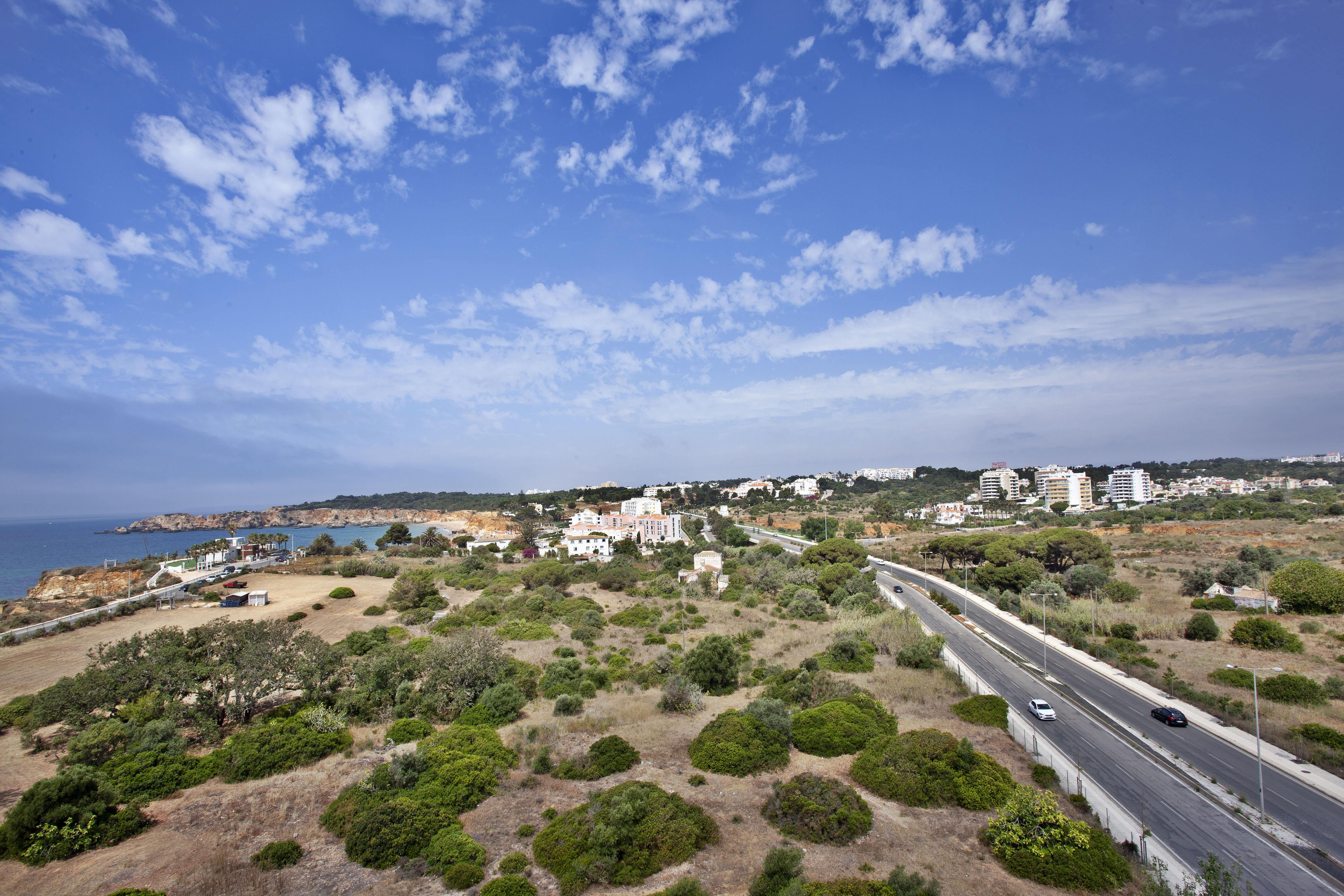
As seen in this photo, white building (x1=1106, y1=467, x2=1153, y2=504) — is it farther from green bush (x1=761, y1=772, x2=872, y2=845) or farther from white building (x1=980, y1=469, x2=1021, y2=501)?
green bush (x1=761, y1=772, x2=872, y2=845)

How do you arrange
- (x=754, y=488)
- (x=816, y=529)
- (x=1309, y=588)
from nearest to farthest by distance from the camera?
(x=1309, y=588) < (x=816, y=529) < (x=754, y=488)

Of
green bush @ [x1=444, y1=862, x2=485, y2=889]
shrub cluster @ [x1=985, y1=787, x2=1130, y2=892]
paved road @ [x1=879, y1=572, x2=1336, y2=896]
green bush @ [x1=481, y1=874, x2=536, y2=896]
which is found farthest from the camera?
paved road @ [x1=879, y1=572, x2=1336, y2=896]

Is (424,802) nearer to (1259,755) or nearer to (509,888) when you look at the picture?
(509,888)

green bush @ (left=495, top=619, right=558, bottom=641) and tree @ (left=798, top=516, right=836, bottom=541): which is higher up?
tree @ (left=798, top=516, right=836, bottom=541)

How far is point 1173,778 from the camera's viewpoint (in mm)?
17688

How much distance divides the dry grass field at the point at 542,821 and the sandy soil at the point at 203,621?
3.80 m

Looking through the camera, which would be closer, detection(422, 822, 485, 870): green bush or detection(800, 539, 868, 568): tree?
detection(422, 822, 485, 870): green bush

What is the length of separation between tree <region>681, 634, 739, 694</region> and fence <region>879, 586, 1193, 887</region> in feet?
36.0

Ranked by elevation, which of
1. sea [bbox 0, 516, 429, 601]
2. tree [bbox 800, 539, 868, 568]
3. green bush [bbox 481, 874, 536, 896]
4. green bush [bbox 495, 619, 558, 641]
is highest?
tree [bbox 800, 539, 868, 568]

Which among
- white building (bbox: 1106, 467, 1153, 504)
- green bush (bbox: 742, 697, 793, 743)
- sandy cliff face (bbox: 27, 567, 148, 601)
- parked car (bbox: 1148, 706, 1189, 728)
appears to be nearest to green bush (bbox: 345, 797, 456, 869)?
green bush (bbox: 742, 697, 793, 743)

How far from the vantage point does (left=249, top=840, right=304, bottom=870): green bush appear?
43.9 feet

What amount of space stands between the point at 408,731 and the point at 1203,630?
140ft

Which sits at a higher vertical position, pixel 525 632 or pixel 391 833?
pixel 391 833

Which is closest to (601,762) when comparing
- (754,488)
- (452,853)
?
(452,853)
